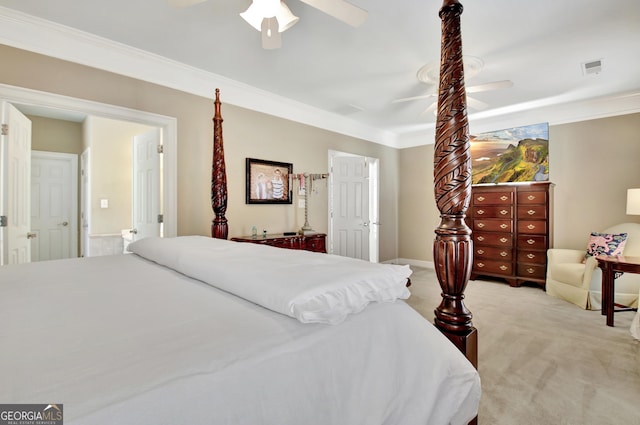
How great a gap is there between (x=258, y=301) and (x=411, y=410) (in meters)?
0.56

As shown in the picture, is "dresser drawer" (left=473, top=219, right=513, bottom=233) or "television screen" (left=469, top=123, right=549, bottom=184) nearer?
"dresser drawer" (left=473, top=219, right=513, bottom=233)

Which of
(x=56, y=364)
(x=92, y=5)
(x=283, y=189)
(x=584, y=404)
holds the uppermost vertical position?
(x=92, y=5)

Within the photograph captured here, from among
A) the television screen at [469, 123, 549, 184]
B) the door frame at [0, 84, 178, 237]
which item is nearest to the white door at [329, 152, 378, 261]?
the television screen at [469, 123, 549, 184]

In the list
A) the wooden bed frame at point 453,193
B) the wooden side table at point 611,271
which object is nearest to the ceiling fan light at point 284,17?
the wooden bed frame at point 453,193

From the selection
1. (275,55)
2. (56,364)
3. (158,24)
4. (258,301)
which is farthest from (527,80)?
(56,364)

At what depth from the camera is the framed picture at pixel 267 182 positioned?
3949 mm

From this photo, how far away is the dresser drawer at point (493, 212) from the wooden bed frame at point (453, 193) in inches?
164

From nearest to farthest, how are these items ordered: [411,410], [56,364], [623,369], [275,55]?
[56,364] < [411,410] < [623,369] < [275,55]

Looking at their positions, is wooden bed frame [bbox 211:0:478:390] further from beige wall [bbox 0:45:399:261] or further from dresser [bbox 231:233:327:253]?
beige wall [bbox 0:45:399:261]

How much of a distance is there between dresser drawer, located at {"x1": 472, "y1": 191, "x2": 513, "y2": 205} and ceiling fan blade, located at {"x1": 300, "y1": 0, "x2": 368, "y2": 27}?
3942mm

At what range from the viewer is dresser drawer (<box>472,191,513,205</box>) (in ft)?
15.5

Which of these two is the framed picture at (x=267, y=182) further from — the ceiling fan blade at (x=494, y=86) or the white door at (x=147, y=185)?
the ceiling fan blade at (x=494, y=86)

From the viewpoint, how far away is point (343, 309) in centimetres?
95

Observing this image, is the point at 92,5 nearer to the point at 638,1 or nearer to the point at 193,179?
the point at 193,179
